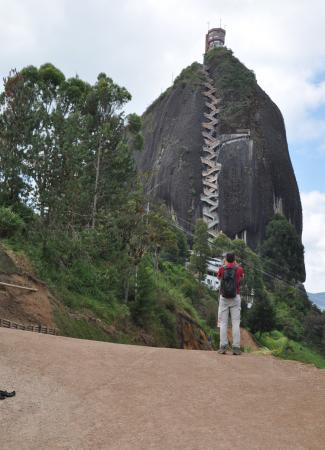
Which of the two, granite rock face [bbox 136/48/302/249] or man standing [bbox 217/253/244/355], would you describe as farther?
granite rock face [bbox 136/48/302/249]

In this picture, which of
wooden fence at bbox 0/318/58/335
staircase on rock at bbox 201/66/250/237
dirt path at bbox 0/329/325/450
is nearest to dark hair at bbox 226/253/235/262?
dirt path at bbox 0/329/325/450

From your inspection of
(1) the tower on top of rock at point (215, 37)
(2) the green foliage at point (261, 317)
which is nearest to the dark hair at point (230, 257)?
(2) the green foliage at point (261, 317)

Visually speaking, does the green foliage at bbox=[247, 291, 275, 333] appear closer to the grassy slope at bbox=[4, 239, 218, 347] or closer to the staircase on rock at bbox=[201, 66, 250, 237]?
the grassy slope at bbox=[4, 239, 218, 347]

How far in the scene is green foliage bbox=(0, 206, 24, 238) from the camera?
44.2 ft

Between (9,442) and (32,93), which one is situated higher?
(32,93)

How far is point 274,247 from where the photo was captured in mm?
58906

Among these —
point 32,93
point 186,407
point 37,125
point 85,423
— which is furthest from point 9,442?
point 32,93

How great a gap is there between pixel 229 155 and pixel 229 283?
58857mm

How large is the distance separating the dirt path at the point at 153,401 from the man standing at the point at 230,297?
0.48m

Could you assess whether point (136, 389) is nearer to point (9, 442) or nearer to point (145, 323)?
point (9, 442)

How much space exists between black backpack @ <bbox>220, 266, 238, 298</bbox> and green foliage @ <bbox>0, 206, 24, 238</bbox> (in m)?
8.28

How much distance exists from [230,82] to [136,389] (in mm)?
69466

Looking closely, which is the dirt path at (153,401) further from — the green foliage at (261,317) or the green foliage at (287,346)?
the green foliage at (261,317)

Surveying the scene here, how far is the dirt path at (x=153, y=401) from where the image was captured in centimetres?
347
